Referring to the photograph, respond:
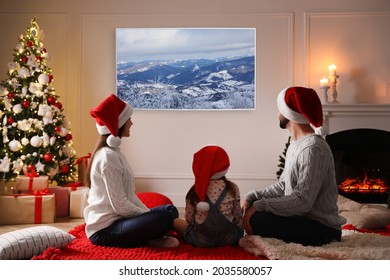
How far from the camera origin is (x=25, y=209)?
4719mm

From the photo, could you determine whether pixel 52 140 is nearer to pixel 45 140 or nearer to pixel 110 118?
pixel 45 140

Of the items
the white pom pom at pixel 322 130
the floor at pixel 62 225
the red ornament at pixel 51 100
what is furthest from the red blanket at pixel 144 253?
the red ornament at pixel 51 100

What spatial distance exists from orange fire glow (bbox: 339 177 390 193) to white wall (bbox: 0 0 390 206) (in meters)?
0.73

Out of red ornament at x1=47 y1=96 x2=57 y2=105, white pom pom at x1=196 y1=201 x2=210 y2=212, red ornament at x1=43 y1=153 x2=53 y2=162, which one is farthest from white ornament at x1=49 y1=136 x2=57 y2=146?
white pom pom at x1=196 y1=201 x2=210 y2=212

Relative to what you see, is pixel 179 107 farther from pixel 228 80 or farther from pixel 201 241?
pixel 201 241

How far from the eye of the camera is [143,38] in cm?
605

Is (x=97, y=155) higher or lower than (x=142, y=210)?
higher

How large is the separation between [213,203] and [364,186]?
10.1 ft

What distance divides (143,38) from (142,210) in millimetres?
3159

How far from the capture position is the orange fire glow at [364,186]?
5.75 metres

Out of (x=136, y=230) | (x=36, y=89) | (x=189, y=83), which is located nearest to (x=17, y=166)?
(x=36, y=89)

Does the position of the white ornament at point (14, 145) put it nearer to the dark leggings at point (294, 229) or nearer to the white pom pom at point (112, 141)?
the white pom pom at point (112, 141)

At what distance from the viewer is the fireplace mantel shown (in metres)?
5.76
